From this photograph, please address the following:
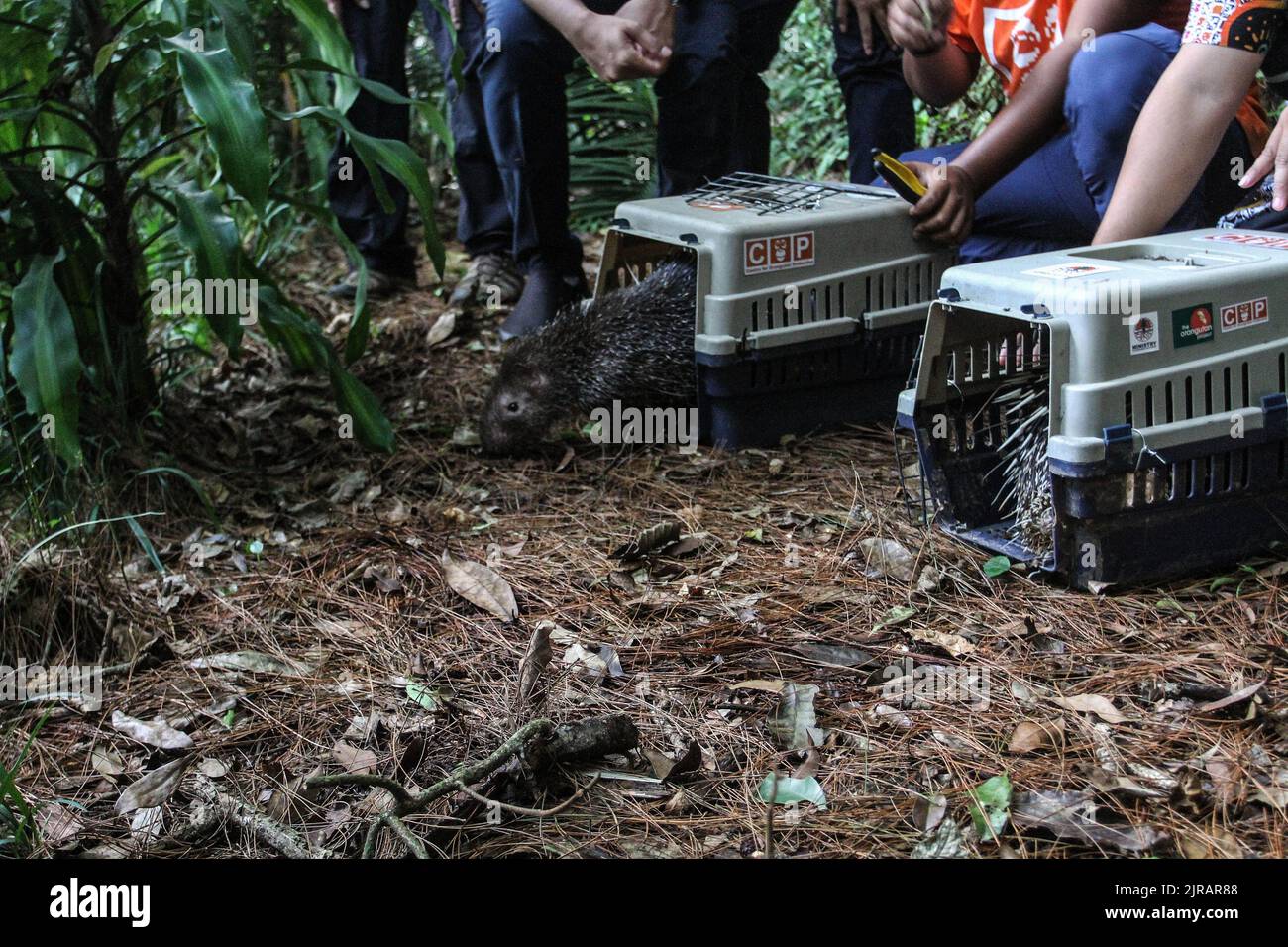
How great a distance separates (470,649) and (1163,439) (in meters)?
1.31

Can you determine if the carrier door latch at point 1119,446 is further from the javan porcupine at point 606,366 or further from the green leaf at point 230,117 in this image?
the green leaf at point 230,117

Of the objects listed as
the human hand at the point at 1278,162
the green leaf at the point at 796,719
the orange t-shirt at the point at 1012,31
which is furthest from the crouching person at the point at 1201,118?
the green leaf at the point at 796,719

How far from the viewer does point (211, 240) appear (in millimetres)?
2752

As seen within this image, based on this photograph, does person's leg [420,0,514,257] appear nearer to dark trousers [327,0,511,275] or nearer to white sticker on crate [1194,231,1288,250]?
dark trousers [327,0,511,275]

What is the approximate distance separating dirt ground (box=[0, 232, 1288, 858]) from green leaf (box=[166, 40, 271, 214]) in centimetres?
80

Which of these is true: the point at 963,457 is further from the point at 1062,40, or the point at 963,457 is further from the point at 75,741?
the point at 75,741

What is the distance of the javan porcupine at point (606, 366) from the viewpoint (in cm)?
342

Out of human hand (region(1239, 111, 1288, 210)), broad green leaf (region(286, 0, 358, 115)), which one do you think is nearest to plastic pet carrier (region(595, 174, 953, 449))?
broad green leaf (region(286, 0, 358, 115))

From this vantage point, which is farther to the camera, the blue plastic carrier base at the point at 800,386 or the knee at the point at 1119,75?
the blue plastic carrier base at the point at 800,386

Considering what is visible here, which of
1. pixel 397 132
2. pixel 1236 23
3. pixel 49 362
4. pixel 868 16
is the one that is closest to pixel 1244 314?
pixel 1236 23

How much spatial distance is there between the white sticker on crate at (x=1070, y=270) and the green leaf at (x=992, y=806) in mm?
965

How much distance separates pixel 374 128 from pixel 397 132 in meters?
0.09

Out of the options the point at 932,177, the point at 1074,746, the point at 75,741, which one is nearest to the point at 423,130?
the point at 932,177

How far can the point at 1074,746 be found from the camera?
1.89 m
